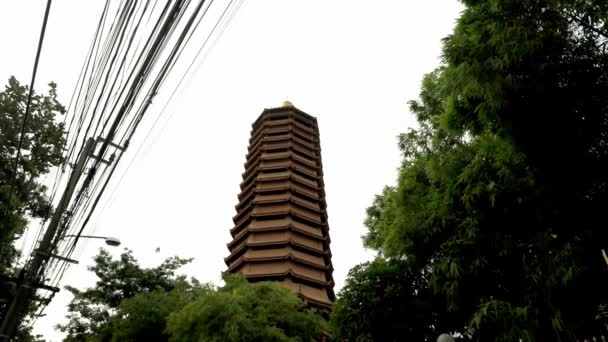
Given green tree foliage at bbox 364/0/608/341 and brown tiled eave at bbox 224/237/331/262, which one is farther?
brown tiled eave at bbox 224/237/331/262

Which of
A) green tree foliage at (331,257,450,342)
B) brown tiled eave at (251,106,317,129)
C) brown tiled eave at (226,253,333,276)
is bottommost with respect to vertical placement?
green tree foliage at (331,257,450,342)

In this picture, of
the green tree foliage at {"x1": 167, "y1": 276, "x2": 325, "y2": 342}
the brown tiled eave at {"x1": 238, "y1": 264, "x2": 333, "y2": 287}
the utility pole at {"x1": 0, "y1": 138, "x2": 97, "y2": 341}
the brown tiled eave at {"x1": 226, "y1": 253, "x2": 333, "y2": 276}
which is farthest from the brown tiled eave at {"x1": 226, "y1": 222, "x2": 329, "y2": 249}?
the utility pole at {"x1": 0, "y1": 138, "x2": 97, "y2": 341}

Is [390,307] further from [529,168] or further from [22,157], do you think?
[22,157]

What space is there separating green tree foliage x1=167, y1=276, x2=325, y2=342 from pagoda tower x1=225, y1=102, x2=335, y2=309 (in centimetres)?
1056

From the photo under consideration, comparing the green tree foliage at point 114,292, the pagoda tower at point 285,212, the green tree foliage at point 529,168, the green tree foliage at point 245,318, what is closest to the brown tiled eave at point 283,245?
the pagoda tower at point 285,212

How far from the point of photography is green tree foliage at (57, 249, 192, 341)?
17047mm

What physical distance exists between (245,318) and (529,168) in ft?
33.1

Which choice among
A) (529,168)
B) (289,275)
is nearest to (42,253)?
(529,168)

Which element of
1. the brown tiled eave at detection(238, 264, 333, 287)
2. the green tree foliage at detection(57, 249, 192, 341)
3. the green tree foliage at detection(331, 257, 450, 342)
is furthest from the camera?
the brown tiled eave at detection(238, 264, 333, 287)

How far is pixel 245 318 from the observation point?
535 inches

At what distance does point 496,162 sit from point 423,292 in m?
3.46

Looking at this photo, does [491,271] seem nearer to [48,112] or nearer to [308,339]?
[308,339]

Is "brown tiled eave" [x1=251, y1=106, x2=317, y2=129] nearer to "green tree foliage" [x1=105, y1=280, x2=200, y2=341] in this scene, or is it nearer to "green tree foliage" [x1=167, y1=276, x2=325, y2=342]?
"green tree foliage" [x1=105, y1=280, x2=200, y2=341]

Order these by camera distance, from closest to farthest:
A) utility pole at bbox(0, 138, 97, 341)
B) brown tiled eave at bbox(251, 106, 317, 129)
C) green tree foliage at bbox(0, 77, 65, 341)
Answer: utility pole at bbox(0, 138, 97, 341), green tree foliage at bbox(0, 77, 65, 341), brown tiled eave at bbox(251, 106, 317, 129)
